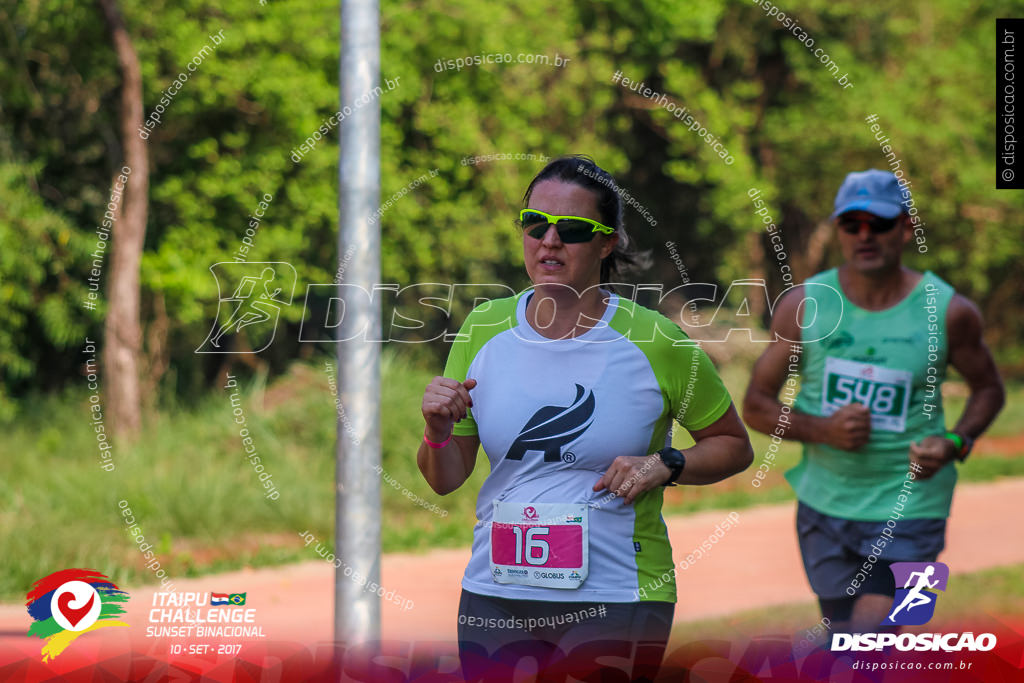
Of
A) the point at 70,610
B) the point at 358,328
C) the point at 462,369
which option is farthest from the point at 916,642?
the point at 70,610

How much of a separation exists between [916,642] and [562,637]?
5.89 ft

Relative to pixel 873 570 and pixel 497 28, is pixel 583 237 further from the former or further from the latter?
pixel 497 28

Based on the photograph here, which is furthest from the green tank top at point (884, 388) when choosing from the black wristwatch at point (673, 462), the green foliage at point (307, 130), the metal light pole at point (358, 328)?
the green foliage at point (307, 130)

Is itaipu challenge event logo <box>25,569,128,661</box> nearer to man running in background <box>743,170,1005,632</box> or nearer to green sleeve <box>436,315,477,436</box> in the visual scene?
green sleeve <box>436,315,477,436</box>

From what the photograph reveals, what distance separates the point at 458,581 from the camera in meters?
6.94

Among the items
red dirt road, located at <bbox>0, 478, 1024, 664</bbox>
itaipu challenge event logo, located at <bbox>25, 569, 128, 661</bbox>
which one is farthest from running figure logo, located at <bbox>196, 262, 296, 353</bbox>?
itaipu challenge event logo, located at <bbox>25, 569, 128, 661</bbox>

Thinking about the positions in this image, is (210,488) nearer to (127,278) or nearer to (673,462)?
(127,278)

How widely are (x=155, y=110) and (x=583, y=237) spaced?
7480mm

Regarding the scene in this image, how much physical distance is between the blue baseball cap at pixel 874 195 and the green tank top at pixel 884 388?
0.86ft

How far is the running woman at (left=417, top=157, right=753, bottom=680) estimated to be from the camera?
277 centimetres

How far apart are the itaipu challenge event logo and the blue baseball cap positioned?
309cm

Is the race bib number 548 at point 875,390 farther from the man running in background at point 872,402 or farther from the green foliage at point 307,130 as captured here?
the green foliage at point 307,130

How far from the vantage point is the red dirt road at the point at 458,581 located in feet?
19.4

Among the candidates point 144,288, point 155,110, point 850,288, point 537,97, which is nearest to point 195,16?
point 155,110
